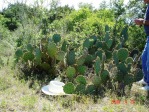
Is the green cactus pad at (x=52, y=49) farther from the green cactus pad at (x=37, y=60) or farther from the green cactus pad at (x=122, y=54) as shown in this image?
the green cactus pad at (x=122, y=54)

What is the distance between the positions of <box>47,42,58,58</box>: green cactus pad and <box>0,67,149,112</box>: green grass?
32.1 inches

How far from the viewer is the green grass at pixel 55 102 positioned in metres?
4.41

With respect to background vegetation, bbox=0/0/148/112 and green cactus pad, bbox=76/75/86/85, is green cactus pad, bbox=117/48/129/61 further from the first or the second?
green cactus pad, bbox=76/75/86/85

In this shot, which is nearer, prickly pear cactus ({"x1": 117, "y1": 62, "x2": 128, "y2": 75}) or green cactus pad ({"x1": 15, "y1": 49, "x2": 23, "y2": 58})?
prickly pear cactus ({"x1": 117, "y1": 62, "x2": 128, "y2": 75})

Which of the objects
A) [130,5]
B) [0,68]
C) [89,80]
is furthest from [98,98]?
[130,5]

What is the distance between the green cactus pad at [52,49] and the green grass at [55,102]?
815mm

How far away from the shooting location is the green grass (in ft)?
14.5

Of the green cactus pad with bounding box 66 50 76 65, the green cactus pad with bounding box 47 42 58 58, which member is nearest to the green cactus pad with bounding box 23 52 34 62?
the green cactus pad with bounding box 47 42 58 58

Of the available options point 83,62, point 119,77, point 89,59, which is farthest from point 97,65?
point 89,59

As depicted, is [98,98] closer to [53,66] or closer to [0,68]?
[53,66]

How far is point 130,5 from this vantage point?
10.2 meters

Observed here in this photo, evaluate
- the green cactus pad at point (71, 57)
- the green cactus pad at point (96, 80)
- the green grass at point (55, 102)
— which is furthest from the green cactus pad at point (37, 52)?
the green cactus pad at point (96, 80)

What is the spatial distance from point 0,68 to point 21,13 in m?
3.41

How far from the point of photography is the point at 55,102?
4.74 meters
